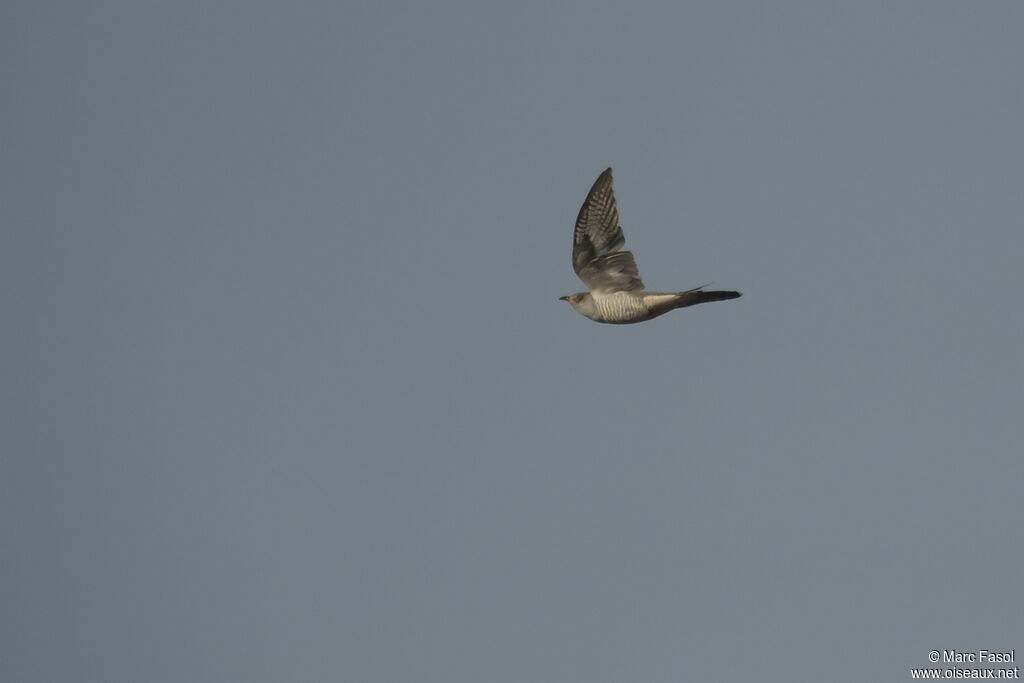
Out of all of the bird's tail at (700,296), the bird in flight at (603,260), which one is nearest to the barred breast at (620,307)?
the bird in flight at (603,260)

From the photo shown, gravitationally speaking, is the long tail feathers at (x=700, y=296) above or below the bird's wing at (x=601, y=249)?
below

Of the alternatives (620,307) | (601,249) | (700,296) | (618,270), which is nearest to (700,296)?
(700,296)

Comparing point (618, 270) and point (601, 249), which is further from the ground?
point (601, 249)

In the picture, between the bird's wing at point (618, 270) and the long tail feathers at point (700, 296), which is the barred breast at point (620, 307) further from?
the long tail feathers at point (700, 296)

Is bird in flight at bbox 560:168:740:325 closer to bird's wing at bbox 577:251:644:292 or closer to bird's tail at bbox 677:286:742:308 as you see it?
bird's wing at bbox 577:251:644:292

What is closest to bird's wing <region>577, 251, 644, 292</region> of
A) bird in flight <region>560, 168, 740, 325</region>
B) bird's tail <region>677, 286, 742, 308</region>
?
bird in flight <region>560, 168, 740, 325</region>

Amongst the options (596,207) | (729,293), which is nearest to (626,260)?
(596,207)

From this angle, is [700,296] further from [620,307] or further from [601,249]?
[601,249]

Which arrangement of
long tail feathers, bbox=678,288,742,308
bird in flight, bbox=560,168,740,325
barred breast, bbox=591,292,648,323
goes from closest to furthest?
long tail feathers, bbox=678,288,742,308 < barred breast, bbox=591,292,648,323 < bird in flight, bbox=560,168,740,325

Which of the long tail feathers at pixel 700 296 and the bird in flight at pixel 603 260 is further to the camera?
the bird in flight at pixel 603 260
